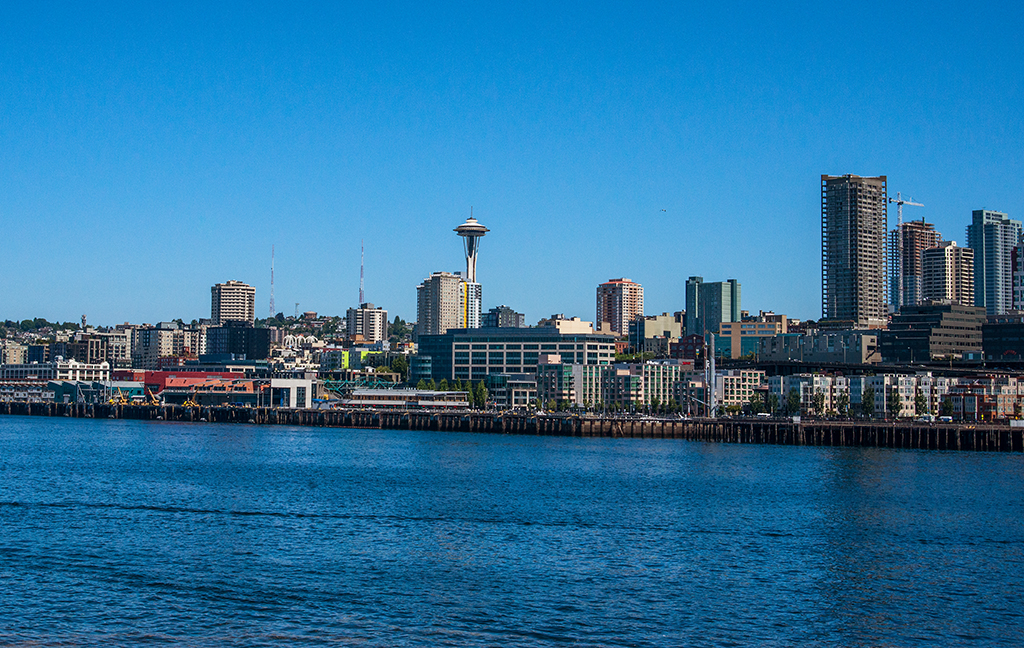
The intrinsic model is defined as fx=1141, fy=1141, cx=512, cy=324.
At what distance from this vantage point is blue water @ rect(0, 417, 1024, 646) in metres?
31.1

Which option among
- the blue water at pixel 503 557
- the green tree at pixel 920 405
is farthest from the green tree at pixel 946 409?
the blue water at pixel 503 557

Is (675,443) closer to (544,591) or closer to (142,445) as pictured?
(142,445)

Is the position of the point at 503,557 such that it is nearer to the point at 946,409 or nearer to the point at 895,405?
the point at 895,405

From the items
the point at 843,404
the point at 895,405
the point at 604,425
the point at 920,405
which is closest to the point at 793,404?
the point at 843,404

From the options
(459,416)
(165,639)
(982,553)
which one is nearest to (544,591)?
(165,639)

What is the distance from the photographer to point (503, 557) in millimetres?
40812

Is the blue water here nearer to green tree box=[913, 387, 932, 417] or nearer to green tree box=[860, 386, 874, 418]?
green tree box=[860, 386, 874, 418]

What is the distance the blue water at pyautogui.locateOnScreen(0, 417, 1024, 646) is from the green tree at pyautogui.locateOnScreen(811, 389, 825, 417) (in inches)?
3117

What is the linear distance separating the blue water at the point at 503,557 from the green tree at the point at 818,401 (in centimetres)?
7918

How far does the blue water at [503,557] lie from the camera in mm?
31125

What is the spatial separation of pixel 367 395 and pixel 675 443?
77.6 metres

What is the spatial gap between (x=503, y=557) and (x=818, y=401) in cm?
12399

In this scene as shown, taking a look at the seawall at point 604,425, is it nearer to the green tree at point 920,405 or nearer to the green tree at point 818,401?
the green tree at point 920,405

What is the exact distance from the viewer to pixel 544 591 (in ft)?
116
